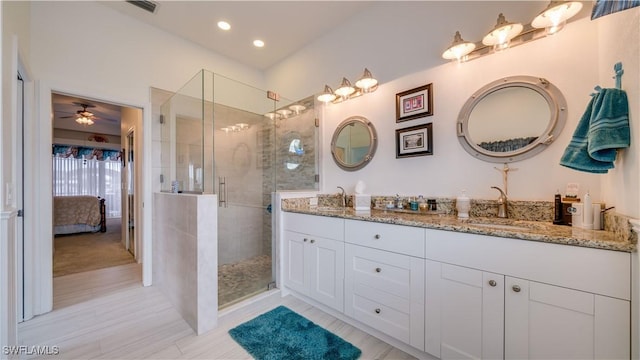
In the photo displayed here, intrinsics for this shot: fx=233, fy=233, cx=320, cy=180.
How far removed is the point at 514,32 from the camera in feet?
5.11

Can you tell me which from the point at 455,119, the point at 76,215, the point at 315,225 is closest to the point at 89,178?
the point at 76,215

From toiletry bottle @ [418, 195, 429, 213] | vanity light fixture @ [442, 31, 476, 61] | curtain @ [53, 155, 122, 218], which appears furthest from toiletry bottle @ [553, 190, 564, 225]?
curtain @ [53, 155, 122, 218]

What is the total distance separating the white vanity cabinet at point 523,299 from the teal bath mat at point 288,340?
60 cm

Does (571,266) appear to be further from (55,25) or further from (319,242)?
(55,25)

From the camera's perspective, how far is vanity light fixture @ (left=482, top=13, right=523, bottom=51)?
5.01ft

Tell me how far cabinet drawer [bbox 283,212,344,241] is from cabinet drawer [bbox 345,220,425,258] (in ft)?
0.30

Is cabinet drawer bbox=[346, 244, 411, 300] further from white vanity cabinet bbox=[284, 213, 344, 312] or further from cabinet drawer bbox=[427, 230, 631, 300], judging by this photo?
cabinet drawer bbox=[427, 230, 631, 300]

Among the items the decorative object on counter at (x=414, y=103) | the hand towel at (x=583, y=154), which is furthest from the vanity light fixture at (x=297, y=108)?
the hand towel at (x=583, y=154)

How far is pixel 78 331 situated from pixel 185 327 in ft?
2.57

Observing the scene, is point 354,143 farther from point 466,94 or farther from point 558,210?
point 558,210

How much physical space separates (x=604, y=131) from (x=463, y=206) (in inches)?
31.7

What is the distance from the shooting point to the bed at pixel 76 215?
491cm

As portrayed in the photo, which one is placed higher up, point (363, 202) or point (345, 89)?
point (345, 89)

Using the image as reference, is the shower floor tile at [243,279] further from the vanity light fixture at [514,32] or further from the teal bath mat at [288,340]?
the vanity light fixture at [514,32]
